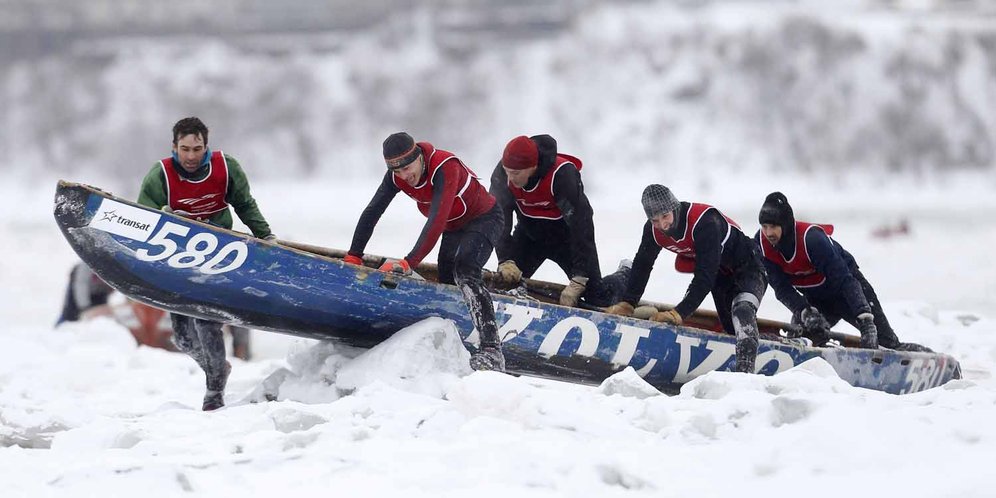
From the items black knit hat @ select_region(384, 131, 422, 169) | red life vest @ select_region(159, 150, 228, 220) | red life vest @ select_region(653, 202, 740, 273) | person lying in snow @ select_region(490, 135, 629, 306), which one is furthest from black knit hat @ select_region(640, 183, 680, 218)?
red life vest @ select_region(159, 150, 228, 220)

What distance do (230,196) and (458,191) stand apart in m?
1.42

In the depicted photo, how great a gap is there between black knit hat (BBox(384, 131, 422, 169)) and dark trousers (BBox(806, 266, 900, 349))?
3318 mm

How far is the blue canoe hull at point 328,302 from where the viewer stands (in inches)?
260

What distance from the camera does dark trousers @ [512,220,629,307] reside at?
324 inches

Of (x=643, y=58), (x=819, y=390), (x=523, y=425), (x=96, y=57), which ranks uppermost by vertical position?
(x=643, y=58)

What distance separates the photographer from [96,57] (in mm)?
57906

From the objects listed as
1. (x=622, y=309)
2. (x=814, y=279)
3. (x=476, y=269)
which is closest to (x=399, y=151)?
(x=476, y=269)

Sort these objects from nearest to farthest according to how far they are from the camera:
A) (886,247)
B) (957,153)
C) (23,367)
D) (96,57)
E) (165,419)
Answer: (165,419), (23,367), (886,247), (957,153), (96,57)

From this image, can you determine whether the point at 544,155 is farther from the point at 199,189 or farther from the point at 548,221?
the point at 199,189

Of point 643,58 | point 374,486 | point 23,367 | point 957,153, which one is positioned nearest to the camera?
point 374,486

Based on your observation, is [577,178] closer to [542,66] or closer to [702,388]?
[702,388]

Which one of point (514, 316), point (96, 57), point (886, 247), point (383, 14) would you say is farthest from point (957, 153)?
point (514, 316)

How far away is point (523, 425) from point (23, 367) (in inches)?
197

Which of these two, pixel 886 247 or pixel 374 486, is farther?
pixel 886 247
